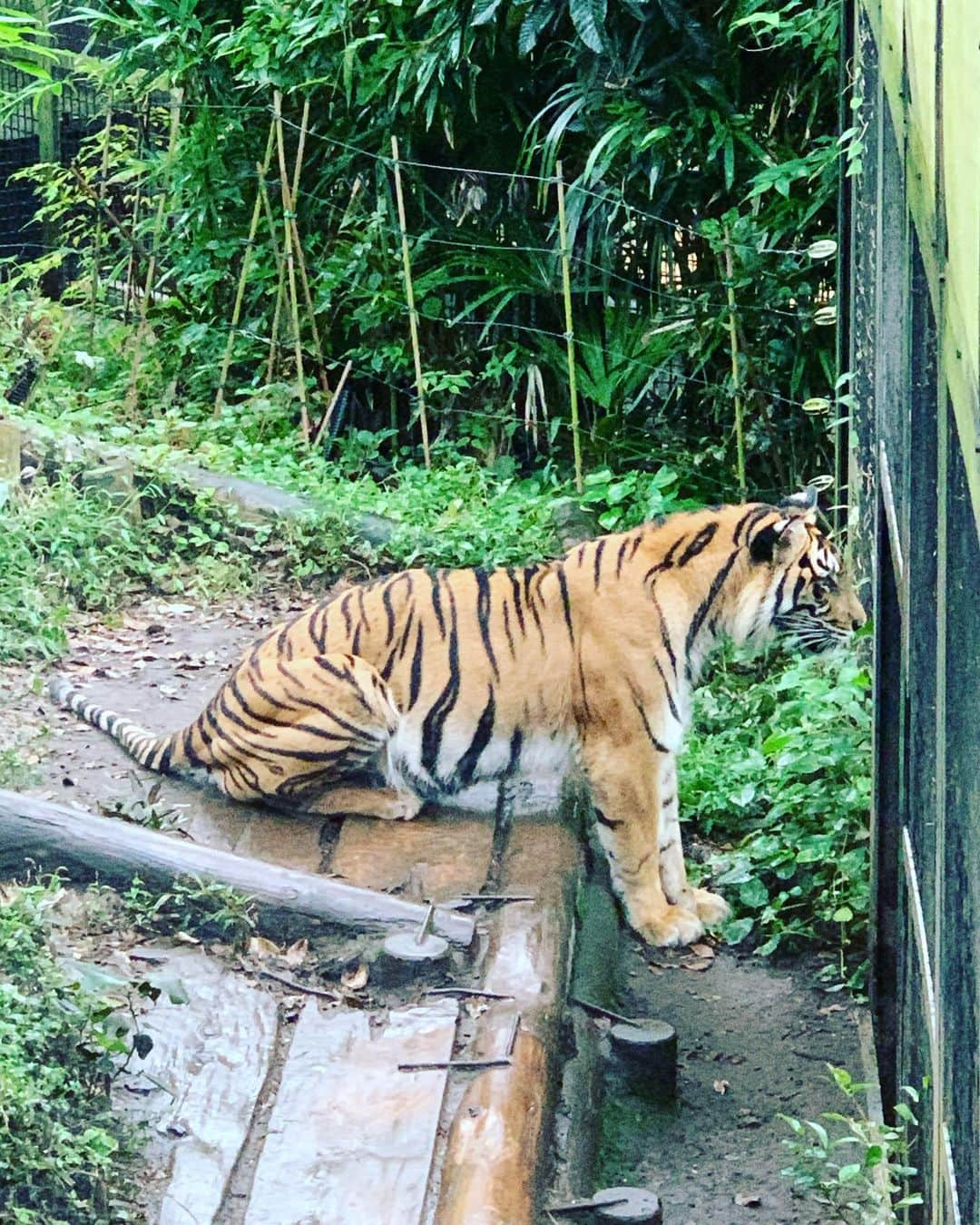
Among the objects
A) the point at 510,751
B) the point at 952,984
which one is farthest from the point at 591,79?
the point at 952,984

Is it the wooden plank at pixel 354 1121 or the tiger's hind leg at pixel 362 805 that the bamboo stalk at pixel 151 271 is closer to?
the tiger's hind leg at pixel 362 805

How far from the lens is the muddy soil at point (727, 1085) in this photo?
4188mm

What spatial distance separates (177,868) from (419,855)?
0.95m

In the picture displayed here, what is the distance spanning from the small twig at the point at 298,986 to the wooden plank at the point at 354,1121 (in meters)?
0.04

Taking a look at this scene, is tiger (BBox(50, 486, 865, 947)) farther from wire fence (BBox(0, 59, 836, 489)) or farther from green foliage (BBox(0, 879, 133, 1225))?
wire fence (BBox(0, 59, 836, 489))

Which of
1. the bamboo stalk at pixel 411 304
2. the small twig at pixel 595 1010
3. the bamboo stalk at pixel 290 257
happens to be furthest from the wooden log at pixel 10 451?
the small twig at pixel 595 1010

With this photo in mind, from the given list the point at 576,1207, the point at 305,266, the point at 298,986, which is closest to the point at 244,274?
the point at 305,266

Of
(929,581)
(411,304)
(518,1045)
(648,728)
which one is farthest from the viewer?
(411,304)

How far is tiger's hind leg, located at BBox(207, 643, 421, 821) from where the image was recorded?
535 centimetres

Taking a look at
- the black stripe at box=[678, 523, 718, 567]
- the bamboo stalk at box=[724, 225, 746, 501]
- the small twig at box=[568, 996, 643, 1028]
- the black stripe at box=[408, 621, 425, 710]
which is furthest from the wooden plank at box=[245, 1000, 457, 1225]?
the bamboo stalk at box=[724, 225, 746, 501]

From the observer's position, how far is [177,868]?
176 inches

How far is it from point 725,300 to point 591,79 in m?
1.34

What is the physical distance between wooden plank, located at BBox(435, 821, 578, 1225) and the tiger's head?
3.17 feet

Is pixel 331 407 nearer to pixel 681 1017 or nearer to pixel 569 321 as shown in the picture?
pixel 569 321
